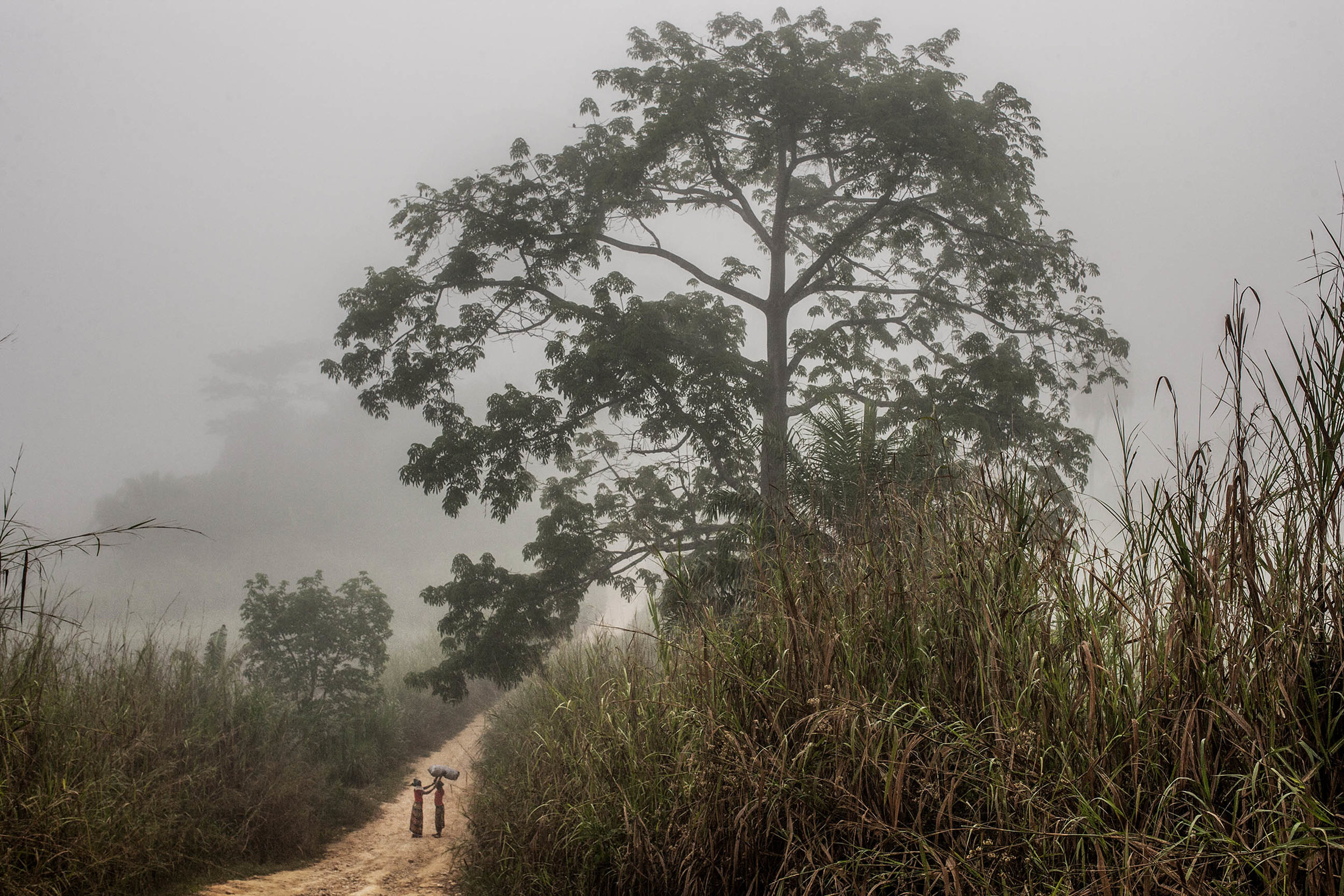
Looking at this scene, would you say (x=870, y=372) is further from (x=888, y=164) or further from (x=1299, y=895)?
(x=1299, y=895)

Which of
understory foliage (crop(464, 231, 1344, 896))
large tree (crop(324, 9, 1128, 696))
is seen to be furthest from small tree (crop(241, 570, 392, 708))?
understory foliage (crop(464, 231, 1344, 896))

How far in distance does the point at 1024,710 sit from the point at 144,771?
662cm

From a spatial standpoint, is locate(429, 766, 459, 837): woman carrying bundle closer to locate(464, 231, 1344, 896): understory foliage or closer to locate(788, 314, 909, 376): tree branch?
locate(464, 231, 1344, 896): understory foliage

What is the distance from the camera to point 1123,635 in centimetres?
287

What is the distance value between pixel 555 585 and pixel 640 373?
12.1 feet

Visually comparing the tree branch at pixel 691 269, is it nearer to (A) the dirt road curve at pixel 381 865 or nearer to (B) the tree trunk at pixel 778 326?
(B) the tree trunk at pixel 778 326

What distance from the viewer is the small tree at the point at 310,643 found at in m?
12.9

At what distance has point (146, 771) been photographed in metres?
6.32

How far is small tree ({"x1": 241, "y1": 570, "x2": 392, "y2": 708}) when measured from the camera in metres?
12.9

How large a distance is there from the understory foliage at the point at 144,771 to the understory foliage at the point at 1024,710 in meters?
3.11

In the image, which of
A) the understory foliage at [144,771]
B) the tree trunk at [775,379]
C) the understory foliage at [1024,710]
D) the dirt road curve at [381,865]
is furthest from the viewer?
the tree trunk at [775,379]

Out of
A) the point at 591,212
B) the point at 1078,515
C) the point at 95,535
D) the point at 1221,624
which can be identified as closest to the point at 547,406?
the point at 591,212

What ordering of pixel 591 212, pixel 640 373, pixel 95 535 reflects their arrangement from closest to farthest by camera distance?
pixel 95 535
pixel 640 373
pixel 591 212

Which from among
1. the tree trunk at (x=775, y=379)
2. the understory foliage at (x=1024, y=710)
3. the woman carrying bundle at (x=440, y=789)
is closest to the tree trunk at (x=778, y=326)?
the tree trunk at (x=775, y=379)
